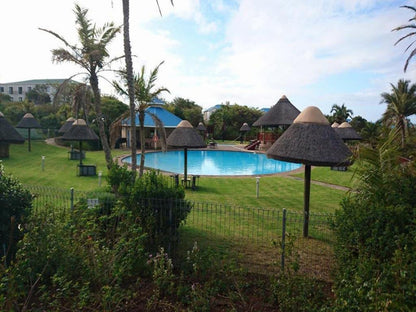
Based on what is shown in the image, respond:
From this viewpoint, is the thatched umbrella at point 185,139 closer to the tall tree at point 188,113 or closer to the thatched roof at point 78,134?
the thatched roof at point 78,134

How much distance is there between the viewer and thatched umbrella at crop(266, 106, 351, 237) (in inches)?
289

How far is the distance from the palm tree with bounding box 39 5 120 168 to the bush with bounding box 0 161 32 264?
524 centimetres

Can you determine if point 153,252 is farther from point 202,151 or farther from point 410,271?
point 202,151

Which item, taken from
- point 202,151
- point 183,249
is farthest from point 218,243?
point 202,151

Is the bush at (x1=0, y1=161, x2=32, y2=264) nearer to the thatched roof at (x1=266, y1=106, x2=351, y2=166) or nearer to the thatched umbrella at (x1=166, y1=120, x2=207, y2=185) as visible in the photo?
the thatched roof at (x1=266, y1=106, x2=351, y2=166)

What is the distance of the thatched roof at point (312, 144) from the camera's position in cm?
734

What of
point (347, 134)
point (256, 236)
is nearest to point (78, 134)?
point (256, 236)

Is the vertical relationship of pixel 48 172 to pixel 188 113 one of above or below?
below

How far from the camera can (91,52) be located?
1048 cm

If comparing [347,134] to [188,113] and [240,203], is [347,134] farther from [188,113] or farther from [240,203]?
[188,113]

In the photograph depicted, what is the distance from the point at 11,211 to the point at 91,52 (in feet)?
23.6

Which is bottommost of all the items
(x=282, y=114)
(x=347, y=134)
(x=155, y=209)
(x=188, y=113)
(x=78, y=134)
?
(x=155, y=209)

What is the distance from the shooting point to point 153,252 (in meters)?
5.59

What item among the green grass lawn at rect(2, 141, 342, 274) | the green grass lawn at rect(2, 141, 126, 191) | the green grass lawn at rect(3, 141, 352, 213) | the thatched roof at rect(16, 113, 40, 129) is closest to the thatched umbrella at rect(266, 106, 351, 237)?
the green grass lawn at rect(2, 141, 342, 274)
